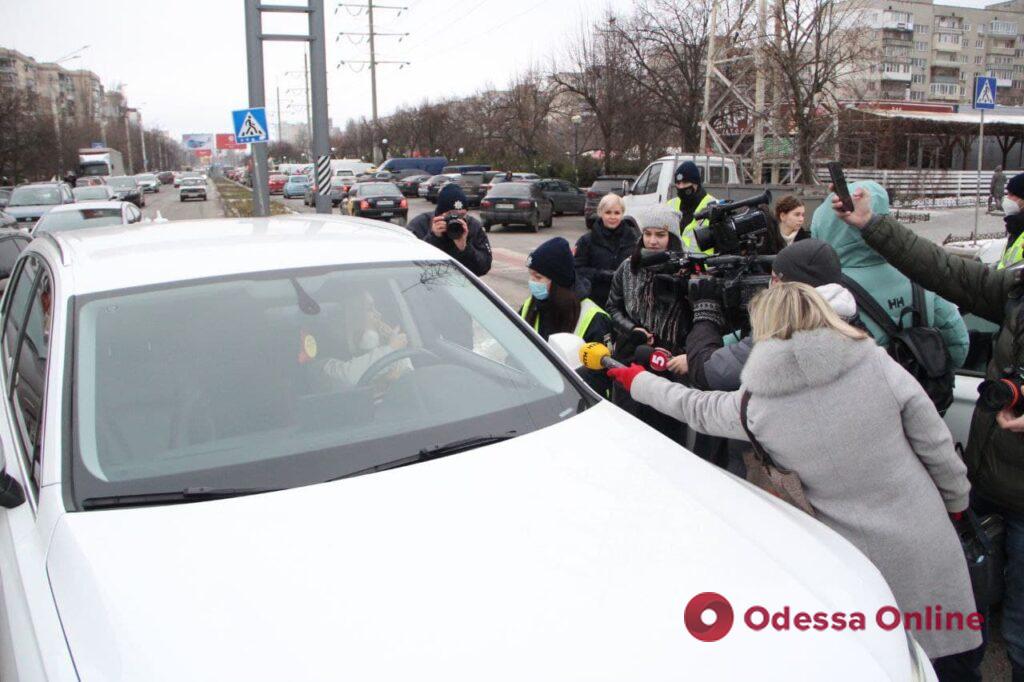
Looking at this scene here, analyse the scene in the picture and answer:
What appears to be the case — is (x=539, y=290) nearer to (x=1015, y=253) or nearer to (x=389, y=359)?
(x=389, y=359)

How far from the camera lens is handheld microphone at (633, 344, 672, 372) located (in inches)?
129

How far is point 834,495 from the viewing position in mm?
2322

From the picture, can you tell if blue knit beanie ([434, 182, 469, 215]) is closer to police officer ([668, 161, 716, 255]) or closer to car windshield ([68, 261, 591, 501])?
police officer ([668, 161, 716, 255])

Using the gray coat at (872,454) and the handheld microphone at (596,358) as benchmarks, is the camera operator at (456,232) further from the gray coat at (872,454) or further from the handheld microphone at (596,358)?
the gray coat at (872,454)

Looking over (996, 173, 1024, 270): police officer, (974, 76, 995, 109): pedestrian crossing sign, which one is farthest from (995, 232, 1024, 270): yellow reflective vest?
(974, 76, 995, 109): pedestrian crossing sign

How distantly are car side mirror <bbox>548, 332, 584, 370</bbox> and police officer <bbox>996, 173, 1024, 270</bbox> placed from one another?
206 centimetres

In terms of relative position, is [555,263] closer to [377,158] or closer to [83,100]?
[377,158]

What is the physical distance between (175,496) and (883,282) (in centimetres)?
295

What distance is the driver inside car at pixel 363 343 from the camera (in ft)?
8.60

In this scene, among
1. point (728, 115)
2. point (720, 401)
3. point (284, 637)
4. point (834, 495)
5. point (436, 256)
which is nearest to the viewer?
point (284, 637)

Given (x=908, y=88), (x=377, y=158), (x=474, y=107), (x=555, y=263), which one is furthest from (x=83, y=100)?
(x=555, y=263)

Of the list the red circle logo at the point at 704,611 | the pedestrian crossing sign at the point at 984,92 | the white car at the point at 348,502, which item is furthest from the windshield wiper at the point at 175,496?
the pedestrian crossing sign at the point at 984,92

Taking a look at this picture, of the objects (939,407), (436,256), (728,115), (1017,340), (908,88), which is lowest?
(939,407)

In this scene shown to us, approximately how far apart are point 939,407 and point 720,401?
4.02 ft
